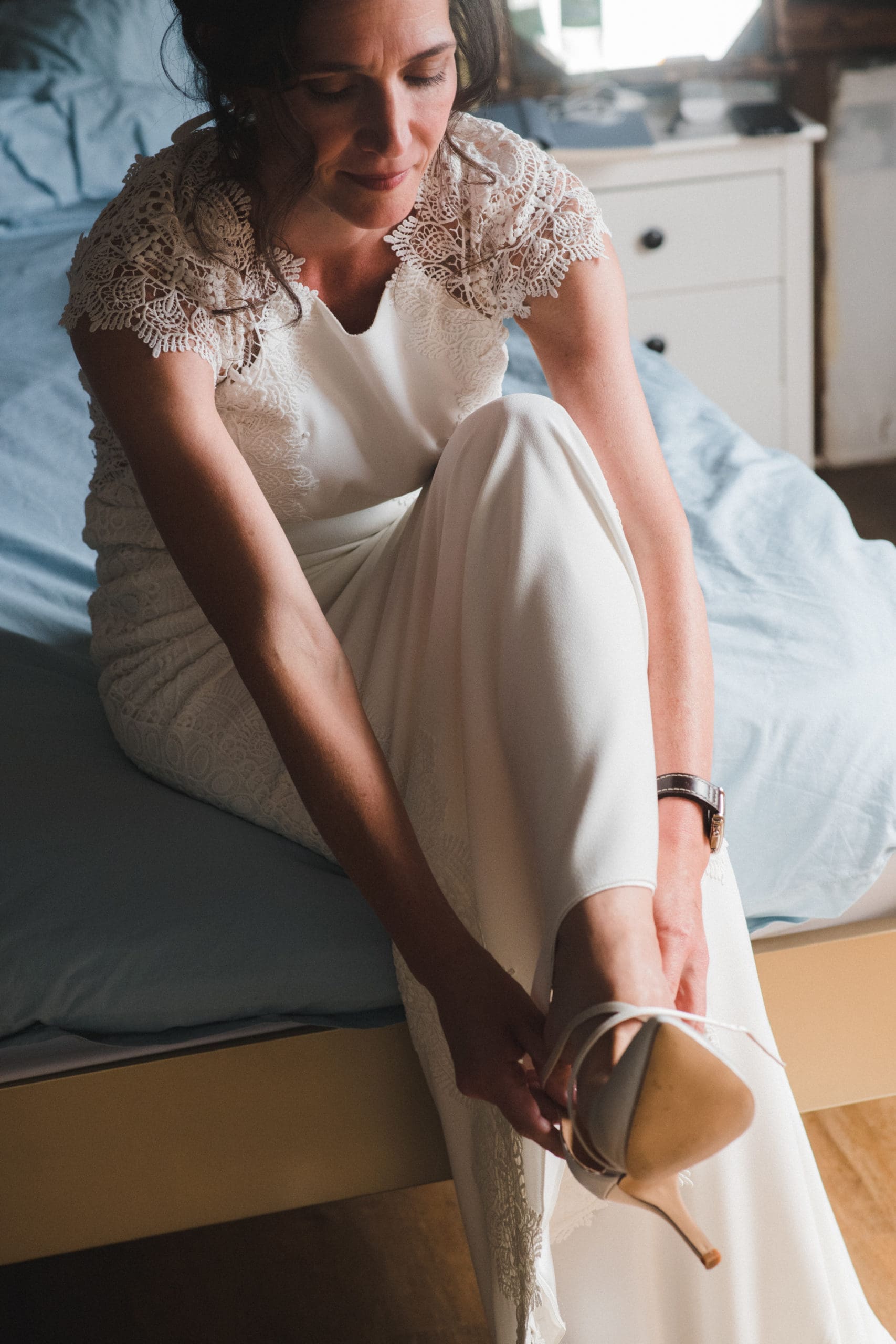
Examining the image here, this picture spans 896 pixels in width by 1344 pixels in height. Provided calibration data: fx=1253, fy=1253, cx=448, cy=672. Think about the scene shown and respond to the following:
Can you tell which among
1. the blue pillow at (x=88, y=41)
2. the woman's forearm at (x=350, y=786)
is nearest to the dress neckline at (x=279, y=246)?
Answer: the woman's forearm at (x=350, y=786)

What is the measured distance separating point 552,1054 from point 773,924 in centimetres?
36

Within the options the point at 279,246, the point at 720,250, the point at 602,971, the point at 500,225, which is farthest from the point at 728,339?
the point at 602,971

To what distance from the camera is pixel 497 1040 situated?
2.41 ft

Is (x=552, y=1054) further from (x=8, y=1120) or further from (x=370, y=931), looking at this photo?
(x=8, y=1120)

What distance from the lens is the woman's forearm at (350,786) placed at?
0.78 m

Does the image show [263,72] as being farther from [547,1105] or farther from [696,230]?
[696,230]

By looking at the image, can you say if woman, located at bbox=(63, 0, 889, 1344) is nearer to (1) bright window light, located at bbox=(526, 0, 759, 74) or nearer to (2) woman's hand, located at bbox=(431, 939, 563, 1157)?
(2) woman's hand, located at bbox=(431, 939, 563, 1157)

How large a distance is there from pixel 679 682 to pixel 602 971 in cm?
28

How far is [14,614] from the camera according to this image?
1.27 metres

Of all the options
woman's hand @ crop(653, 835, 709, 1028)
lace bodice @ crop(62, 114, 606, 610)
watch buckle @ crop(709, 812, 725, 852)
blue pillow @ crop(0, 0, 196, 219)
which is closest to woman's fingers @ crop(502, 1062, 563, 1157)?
woman's hand @ crop(653, 835, 709, 1028)

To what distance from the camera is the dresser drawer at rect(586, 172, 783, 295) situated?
7.60ft

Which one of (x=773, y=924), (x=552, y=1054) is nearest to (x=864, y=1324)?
(x=773, y=924)

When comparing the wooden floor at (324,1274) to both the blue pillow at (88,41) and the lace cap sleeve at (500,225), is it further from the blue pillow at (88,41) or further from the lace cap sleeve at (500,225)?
the blue pillow at (88,41)

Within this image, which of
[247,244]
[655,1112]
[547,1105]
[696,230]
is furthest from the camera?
[696,230]
